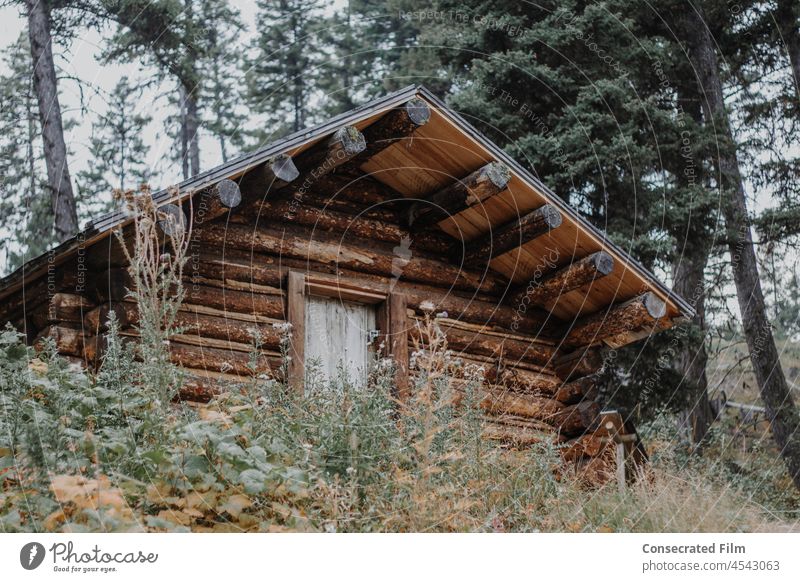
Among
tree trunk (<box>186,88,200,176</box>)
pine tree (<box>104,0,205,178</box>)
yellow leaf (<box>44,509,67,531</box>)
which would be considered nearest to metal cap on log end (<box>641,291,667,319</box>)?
yellow leaf (<box>44,509,67,531</box>)

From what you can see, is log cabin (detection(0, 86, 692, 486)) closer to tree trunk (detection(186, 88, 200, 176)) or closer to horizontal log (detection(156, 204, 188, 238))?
horizontal log (detection(156, 204, 188, 238))

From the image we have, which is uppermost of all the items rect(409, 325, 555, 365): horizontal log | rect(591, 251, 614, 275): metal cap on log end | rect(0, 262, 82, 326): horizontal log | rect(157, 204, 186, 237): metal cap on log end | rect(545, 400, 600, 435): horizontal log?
rect(157, 204, 186, 237): metal cap on log end

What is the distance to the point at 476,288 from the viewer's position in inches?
389

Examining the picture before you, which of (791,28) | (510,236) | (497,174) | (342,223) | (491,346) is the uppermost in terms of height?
(791,28)

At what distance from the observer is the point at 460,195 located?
29.4ft

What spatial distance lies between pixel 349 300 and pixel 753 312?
757 cm

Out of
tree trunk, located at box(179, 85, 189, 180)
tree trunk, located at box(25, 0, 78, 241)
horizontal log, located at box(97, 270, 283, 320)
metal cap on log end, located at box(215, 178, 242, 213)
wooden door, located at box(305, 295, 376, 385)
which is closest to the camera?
metal cap on log end, located at box(215, 178, 242, 213)

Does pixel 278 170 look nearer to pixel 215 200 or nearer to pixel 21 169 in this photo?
pixel 215 200

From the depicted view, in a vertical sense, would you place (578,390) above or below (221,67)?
below

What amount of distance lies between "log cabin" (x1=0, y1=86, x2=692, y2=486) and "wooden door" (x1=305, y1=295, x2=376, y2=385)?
0.02 m

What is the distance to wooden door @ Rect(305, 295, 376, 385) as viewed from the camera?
8805mm

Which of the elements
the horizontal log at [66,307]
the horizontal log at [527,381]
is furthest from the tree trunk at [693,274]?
the horizontal log at [66,307]

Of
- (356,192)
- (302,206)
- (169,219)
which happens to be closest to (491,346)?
(356,192)

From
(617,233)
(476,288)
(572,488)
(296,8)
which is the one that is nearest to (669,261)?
(617,233)
